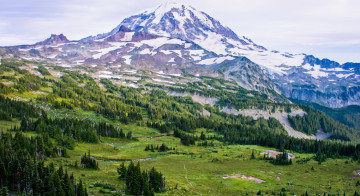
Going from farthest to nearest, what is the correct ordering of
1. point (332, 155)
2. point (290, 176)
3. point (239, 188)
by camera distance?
point (332, 155) → point (290, 176) → point (239, 188)

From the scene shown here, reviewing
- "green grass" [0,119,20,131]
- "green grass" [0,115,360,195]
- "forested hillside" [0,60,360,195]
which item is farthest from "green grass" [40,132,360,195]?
"green grass" [0,119,20,131]

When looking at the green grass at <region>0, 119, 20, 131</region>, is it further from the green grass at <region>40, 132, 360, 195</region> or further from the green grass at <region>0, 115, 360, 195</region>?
the green grass at <region>40, 132, 360, 195</region>

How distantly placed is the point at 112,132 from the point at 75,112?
186 feet

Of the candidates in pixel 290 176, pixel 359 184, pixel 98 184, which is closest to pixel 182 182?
pixel 98 184

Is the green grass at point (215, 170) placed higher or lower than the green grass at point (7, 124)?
lower

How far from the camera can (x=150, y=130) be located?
19075 cm

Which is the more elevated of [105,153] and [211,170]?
[105,153]

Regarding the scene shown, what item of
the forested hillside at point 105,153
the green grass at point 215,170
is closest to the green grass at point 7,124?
the forested hillside at point 105,153

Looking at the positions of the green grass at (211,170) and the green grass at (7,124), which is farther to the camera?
the green grass at (7,124)

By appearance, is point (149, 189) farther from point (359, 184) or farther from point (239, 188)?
point (359, 184)

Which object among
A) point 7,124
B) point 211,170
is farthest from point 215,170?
point 7,124

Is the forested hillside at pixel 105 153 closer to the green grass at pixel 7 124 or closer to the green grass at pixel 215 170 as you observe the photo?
the green grass at pixel 7 124

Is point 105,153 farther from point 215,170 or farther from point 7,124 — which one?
point 7,124

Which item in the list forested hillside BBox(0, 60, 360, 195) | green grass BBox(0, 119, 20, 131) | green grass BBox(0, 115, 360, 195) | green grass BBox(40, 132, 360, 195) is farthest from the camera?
green grass BBox(0, 119, 20, 131)
